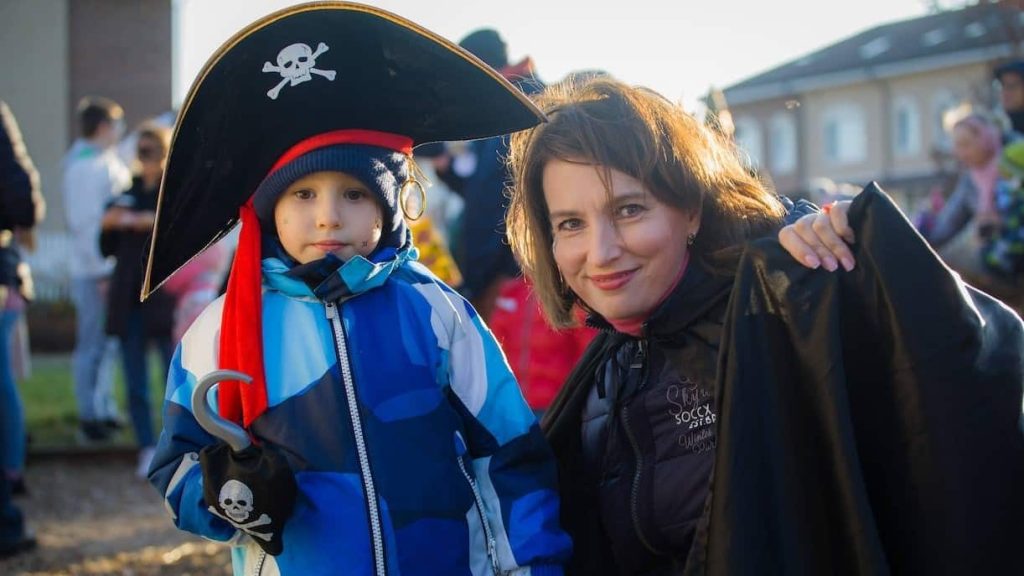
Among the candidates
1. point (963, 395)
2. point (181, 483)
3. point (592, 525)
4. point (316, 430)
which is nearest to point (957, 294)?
point (963, 395)

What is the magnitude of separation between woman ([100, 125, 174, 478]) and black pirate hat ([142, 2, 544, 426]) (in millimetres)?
5052

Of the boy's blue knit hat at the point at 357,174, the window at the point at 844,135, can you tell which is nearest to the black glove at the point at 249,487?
the boy's blue knit hat at the point at 357,174

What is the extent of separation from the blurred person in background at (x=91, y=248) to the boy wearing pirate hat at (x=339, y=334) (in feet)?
21.5

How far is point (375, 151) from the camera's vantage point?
2791 millimetres

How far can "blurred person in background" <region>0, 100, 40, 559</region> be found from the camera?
213 inches

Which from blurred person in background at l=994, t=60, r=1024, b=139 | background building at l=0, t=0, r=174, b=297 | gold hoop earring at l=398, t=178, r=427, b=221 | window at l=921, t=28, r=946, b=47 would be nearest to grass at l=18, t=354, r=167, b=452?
gold hoop earring at l=398, t=178, r=427, b=221

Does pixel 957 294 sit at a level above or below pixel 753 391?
above

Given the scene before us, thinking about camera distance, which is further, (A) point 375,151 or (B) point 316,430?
→ (A) point 375,151

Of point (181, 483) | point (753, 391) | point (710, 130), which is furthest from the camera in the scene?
point (710, 130)

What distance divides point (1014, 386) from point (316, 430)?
136 cm

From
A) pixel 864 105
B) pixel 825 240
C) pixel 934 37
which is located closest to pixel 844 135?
pixel 864 105

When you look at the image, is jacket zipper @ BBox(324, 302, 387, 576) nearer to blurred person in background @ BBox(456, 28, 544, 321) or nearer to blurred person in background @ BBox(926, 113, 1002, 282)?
blurred person in background @ BBox(456, 28, 544, 321)

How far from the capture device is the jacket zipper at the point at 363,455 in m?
2.50

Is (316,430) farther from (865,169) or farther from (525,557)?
(865,169)
